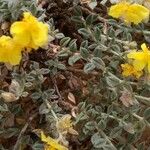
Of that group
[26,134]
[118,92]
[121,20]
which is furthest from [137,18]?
[26,134]

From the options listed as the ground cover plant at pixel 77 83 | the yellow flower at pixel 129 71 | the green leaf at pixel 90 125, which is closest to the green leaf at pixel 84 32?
the ground cover plant at pixel 77 83

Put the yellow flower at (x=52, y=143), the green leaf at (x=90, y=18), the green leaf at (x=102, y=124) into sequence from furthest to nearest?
1. the green leaf at (x=90, y=18)
2. the green leaf at (x=102, y=124)
3. the yellow flower at (x=52, y=143)

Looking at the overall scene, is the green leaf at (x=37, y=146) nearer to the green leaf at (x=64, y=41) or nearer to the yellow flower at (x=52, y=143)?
the yellow flower at (x=52, y=143)

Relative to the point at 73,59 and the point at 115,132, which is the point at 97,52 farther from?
the point at 115,132

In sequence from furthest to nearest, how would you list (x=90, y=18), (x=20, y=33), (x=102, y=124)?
(x=90, y=18), (x=102, y=124), (x=20, y=33)

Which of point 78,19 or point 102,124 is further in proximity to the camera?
point 78,19

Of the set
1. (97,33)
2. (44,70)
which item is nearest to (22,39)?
(44,70)

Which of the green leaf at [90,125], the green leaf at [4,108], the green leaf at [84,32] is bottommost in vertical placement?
the green leaf at [90,125]
